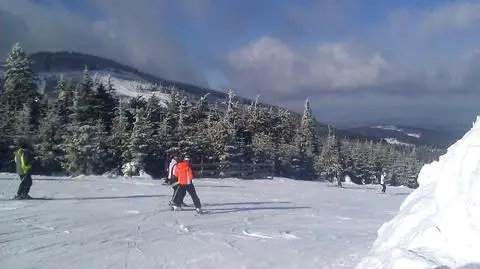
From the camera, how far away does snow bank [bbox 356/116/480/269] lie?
7.44m

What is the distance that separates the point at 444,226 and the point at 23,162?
1451 centimetres

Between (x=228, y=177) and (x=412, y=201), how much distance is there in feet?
102

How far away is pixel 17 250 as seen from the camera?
1043 centimetres

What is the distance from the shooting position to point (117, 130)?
4441 cm

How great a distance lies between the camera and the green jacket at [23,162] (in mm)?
17688

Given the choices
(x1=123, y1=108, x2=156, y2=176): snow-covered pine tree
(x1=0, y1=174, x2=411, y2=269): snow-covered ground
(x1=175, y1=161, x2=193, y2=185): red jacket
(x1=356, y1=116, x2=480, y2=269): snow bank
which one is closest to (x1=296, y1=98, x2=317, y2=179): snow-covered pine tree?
(x1=123, y1=108, x2=156, y2=176): snow-covered pine tree

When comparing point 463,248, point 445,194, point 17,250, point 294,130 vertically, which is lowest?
point 17,250

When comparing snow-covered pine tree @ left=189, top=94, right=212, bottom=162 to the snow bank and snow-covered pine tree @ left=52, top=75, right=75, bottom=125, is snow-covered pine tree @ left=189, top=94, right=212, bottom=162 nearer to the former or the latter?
snow-covered pine tree @ left=52, top=75, right=75, bottom=125

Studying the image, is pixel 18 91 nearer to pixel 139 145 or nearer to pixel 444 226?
pixel 139 145

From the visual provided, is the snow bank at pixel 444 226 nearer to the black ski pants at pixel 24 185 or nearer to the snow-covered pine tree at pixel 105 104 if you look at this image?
the black ski pants at pixel 24 185

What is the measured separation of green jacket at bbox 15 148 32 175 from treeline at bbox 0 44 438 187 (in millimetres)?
23500

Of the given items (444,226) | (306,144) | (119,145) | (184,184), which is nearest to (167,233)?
(184,184)

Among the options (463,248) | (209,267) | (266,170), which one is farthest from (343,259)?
(266,170)

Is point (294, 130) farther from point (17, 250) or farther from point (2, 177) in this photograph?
point (17, 250)
